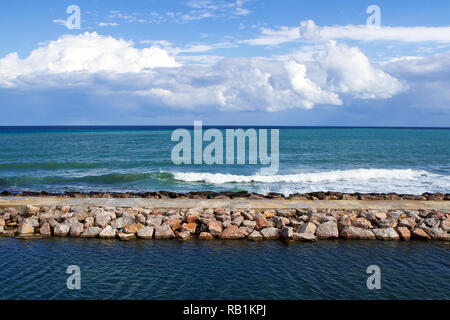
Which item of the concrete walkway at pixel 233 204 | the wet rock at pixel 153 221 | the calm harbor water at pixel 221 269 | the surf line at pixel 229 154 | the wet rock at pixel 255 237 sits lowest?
the calm harbor water at pixel 221 269

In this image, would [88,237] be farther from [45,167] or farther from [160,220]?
[45,167]

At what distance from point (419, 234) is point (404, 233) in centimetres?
40

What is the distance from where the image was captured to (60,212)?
1248cm

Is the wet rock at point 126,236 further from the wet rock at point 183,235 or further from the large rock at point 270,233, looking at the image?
the large rock at point 270,233

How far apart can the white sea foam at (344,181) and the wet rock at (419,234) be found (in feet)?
32.9

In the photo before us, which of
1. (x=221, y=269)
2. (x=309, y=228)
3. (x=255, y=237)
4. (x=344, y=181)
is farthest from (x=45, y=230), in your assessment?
(x=344, y=181)

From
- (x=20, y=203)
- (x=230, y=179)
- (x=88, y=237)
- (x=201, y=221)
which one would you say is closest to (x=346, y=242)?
(x=201, y=221)

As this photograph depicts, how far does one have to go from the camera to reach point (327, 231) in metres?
10.7

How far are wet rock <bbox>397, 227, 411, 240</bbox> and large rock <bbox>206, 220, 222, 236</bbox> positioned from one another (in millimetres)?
5365

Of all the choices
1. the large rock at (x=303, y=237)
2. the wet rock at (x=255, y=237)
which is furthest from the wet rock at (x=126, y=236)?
the large rock at (x=303, y=237)

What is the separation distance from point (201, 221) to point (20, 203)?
7.58 meters

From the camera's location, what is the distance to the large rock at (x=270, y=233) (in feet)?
35.0

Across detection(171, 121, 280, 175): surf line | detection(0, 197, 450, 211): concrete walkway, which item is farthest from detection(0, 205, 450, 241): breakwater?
detection(171, 121, 280, 175): surf line
